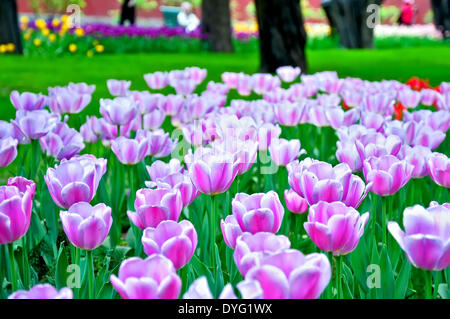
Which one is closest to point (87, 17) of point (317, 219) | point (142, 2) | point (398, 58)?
point (142, 2)

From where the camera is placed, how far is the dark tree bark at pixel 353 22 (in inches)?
582

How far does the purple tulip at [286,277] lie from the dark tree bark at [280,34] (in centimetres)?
602

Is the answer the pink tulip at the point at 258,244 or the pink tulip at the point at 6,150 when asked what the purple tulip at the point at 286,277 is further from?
the pink tulip at the point at 6,150

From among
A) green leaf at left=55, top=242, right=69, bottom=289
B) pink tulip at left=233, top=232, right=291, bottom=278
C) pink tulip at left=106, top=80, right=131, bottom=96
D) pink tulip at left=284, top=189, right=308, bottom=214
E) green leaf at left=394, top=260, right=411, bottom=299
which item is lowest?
green leaf at left=394, top=260, right=411, bottom=299

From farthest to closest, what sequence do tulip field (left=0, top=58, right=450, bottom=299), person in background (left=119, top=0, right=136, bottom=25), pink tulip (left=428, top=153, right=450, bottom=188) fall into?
person in background (left=119, top=0, right=136, bottom=25) → pink tulip (left=428, top=153, right=450, bottom=188) → tulip field (left=0, top=58, right=450, bottom=299)

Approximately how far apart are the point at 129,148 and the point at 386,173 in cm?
87

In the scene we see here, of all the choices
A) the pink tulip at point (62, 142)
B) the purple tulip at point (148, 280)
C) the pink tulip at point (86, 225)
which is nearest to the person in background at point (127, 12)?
the pink tulip at point (62, 142)

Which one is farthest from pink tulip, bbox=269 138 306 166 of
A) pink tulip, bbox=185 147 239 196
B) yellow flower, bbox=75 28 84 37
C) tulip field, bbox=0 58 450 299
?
yellow flower, bbox=75 28 84 37

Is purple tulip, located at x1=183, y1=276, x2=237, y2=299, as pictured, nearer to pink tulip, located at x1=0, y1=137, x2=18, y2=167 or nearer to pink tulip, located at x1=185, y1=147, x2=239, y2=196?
pink tulip, located at x1=185, y1=147, x2=239, y2=196

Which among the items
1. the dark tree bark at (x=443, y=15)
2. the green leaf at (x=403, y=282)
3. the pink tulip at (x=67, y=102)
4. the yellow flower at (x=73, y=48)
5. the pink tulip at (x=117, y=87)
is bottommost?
the dark tree bark at (x=443, y=15)

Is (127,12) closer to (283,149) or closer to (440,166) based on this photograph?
(283,149)

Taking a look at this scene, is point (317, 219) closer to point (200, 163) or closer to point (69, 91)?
point (200, 163)

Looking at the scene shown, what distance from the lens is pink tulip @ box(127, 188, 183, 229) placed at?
1388mm

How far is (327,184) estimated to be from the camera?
56.6 inches
